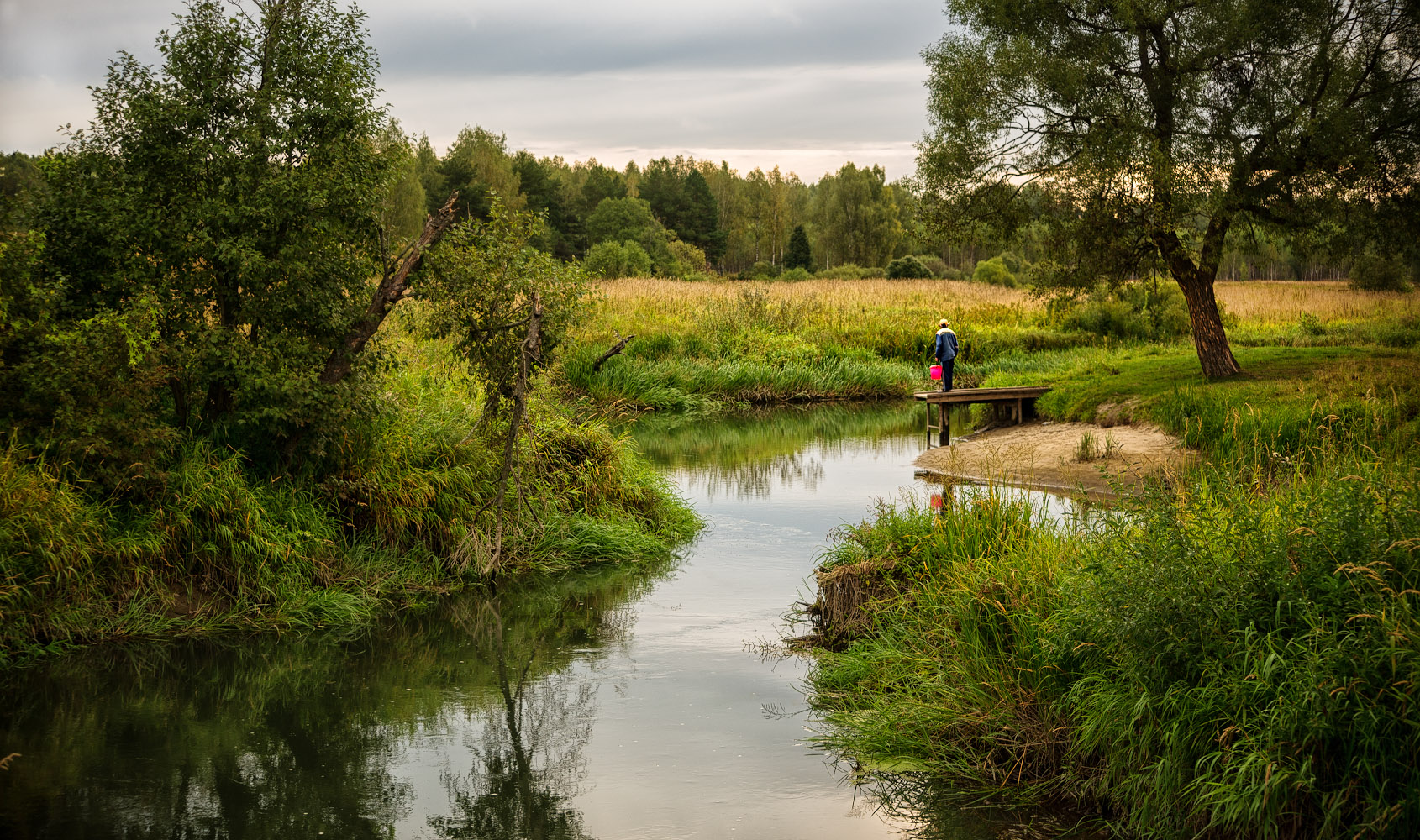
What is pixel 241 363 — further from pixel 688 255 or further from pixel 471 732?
pixel 688 255

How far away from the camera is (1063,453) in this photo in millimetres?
17719

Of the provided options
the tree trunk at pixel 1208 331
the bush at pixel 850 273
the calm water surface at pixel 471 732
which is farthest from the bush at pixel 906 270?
the calm water surface at pixel 471 732

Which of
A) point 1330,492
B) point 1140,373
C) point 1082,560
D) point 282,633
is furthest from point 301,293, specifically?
point 1140,373

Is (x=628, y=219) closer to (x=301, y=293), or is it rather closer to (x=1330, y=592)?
(x=301, y=293)

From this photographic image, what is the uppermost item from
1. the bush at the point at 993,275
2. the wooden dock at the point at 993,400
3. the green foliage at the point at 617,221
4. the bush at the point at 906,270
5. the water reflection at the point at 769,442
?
the green foliage at the point at 617,221

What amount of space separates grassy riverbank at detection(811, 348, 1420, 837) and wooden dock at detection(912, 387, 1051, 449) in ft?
41.2

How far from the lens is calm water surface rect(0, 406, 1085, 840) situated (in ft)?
20.7

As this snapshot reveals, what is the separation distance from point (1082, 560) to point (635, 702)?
3460 mm

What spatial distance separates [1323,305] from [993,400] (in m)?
23.4

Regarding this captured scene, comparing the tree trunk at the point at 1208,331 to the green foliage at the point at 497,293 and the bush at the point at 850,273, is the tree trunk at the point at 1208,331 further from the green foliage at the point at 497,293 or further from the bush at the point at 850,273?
→ the bush at the point at 850,273

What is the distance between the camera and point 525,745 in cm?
750

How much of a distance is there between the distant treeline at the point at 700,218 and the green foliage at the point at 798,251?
192 millimetres

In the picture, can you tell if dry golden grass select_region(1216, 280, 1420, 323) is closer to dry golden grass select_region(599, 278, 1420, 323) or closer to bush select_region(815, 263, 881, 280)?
dry golden grass select_region(599, 278, 1420, 323)

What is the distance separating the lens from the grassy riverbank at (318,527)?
29.1 feet
